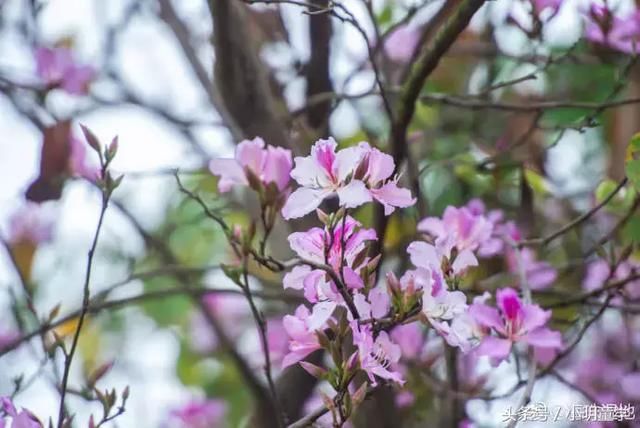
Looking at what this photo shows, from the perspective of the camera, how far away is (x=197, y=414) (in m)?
1.25

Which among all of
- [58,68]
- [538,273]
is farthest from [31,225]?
[538,273]

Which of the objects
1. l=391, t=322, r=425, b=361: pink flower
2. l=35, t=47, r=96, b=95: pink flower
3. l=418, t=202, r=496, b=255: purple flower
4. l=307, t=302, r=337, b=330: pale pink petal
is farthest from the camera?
l=35, t=47, r=96, b=95: pink flower

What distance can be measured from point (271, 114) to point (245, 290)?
14.9 inches

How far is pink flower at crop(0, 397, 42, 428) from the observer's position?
61 centimetres

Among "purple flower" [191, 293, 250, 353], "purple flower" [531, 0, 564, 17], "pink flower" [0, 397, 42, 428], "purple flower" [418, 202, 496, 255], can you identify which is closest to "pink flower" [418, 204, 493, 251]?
"purple flower" [418, 202, 496, 255]

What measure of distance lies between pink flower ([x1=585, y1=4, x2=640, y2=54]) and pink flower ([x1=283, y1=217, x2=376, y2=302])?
1.41ft

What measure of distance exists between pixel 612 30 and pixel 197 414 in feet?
2.21

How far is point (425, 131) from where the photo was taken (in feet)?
4.11

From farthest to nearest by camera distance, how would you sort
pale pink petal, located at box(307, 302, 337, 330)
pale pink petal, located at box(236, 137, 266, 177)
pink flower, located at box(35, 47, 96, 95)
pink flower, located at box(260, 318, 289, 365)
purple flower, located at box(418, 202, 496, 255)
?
pink flower, located at box(260, 318, 289, 365)
pink flower, located at box(35, 47, 96, 95)
purple flower, located at box(418, 202, 496, 255)
pale pink petal, located at box(236, 137, 266, 177)
pale pink petal, located at box(307, 302, 337, 330)

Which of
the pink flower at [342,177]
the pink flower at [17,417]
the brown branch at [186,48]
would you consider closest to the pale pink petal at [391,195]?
the pink flower at [342,177]

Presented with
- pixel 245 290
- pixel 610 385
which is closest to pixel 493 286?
pixel 610 385

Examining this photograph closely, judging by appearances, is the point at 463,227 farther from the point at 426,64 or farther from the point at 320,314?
the point at 320,314

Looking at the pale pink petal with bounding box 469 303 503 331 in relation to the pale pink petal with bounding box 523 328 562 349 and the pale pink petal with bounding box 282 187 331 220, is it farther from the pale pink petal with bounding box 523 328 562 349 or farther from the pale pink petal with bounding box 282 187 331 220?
the pale pink petal with bounding box 282 187 331 220

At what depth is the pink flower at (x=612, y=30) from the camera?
3.07 ft
